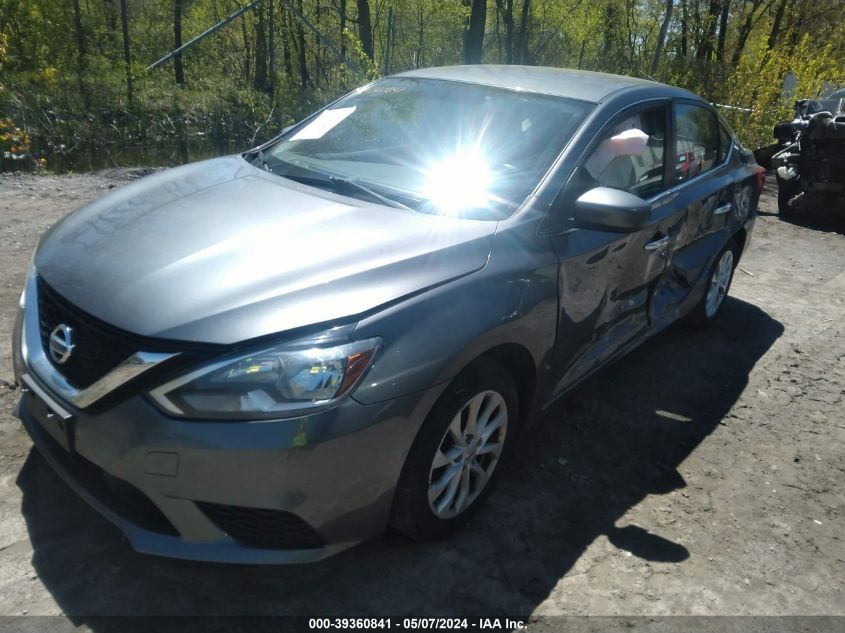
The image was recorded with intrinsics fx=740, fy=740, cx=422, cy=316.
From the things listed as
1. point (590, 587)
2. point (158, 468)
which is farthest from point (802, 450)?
point (158, 468)

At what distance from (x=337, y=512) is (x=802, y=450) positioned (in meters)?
2.79

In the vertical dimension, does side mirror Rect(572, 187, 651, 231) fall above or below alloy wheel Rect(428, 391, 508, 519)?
above

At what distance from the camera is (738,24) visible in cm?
2522

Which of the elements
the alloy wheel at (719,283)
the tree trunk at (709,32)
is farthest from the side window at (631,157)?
the tree trunk at (709,32)

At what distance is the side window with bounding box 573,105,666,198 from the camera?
336 cm

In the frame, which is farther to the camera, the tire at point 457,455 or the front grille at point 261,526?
the tire at point 457,455

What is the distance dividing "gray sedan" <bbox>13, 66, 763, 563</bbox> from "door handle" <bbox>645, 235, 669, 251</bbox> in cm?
2

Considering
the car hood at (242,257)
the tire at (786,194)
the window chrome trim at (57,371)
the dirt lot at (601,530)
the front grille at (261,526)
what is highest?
the car hood at (242,257)

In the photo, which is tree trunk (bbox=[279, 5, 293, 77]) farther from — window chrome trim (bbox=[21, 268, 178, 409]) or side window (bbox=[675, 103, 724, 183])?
window chrome trim (bbox=[21, 268, 178, 409])

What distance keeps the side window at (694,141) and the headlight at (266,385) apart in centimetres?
268

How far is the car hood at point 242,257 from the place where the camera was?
7.61ft

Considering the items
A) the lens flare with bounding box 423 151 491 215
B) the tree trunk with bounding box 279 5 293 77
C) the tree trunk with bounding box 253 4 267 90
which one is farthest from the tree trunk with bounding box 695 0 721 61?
the lens flare with bounding box 423 151 491 215

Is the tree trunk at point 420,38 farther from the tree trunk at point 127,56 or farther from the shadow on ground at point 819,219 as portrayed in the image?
the shadow on ground at point 819,219

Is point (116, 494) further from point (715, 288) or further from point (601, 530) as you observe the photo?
point (715, 288)
